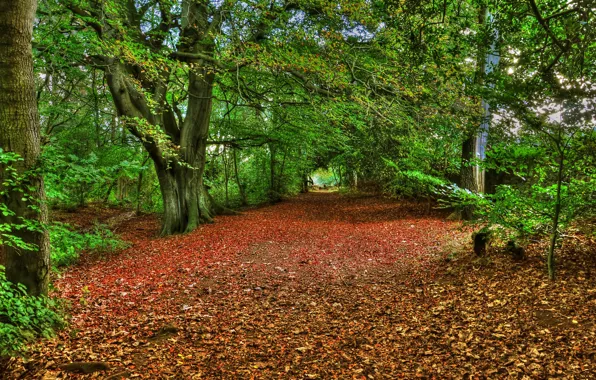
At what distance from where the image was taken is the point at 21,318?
3.48 m

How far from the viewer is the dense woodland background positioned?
347 cm

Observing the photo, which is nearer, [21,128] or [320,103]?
[21,128]

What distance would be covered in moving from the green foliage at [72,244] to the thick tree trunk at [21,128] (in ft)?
6.31

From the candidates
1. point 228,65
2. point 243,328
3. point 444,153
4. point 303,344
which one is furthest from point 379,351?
point 444,153

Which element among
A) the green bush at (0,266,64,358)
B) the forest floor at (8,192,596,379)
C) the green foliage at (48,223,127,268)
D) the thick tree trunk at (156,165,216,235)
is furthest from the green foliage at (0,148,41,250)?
the thick tree trunk at (156,165,216,235)

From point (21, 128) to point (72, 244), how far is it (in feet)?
13.9

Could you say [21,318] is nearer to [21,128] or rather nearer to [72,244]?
[21,128]

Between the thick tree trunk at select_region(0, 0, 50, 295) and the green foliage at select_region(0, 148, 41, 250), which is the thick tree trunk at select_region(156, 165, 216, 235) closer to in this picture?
the thick tree trunk at select_region(0, 0, 50, 295)

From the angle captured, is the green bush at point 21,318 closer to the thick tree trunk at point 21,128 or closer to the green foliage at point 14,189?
the thick tree trunk at point 21,128

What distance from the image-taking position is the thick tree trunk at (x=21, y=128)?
347cm

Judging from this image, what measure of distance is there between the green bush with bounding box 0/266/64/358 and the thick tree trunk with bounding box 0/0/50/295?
184mm

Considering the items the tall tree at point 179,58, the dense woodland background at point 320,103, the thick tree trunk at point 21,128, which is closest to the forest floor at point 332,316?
the dense woodland background at point 320,103

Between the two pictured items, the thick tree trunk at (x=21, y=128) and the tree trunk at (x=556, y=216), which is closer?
the thick tree trunk at (x=21, y=128)

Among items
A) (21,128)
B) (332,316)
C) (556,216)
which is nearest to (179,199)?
(21,128)
